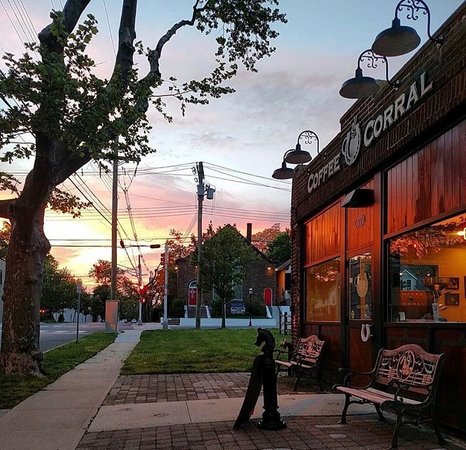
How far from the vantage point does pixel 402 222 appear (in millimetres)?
7449

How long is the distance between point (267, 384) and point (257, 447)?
3.14 ft

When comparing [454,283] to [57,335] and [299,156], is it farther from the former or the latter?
[57,335]

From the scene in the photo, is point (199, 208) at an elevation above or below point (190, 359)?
above

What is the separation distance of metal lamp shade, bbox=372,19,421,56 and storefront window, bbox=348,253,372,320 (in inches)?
129

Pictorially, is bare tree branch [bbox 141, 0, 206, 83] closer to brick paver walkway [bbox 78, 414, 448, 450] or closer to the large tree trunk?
the large tree trunk

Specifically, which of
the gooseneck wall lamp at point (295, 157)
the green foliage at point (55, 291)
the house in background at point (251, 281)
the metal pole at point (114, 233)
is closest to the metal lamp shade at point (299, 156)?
the gooseneck wall lamp at point (295, 157)

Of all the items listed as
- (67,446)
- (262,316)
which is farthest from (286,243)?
Result: (67,446)

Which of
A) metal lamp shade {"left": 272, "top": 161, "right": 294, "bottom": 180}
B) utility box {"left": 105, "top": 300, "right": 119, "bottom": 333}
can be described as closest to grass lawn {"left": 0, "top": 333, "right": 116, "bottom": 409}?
metal lamp shade {"left": 272, "top": 161, "right": 294, "bottom": 180}

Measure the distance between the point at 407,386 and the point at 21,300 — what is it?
26.1ft

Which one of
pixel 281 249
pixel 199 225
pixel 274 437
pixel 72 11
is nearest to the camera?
pixel 274 437

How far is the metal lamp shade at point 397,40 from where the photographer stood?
6.14 m

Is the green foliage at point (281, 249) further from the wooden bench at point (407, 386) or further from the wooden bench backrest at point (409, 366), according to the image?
the wooden bench at point (407, 386)

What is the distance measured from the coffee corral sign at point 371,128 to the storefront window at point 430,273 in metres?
1.51

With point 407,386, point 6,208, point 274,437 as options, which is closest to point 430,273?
point 407,386
